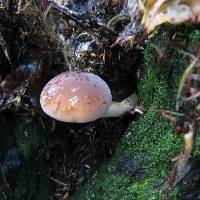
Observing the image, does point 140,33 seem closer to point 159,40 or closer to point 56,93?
point 159,40

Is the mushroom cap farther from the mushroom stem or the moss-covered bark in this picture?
the mushroom stem

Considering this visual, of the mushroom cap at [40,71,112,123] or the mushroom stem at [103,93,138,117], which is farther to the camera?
the mushroom stem at [103,93,138,117]

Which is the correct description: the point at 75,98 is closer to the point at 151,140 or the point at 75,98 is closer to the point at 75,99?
the point at 75,99

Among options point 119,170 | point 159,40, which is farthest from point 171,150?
point 159,40

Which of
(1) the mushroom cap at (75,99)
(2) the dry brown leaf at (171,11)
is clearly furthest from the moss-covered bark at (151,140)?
(1) the mushroom cap at (75,99)

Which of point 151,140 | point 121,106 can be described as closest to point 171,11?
point 151,140

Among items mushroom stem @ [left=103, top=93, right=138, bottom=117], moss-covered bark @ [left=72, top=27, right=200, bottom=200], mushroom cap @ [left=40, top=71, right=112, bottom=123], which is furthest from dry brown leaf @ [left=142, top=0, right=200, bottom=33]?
mushroom stem @ [left=103, top=93, right=138, bottom=117]

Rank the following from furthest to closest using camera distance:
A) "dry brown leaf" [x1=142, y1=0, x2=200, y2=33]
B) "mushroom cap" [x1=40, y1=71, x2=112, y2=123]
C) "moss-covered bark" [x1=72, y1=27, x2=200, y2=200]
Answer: "mushroom cap" [x1=40, y1=71, x2=112, y2=123]
"moss-covered bark" [x1=72, y1=27, x2=200, y2=200]
"dry brown leaf" [x1=142, y1=0, x2=200, y2=33]
